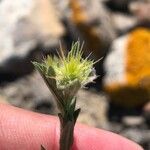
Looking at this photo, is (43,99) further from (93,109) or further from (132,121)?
(132,121)

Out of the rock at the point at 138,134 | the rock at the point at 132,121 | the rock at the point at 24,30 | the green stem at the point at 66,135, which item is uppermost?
the rock at the point at 24,30

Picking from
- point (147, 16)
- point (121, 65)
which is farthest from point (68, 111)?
point (147, 16)

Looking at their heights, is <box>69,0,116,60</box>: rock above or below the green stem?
above

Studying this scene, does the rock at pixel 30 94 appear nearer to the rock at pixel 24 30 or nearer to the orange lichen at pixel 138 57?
the rock at pixel 24 30

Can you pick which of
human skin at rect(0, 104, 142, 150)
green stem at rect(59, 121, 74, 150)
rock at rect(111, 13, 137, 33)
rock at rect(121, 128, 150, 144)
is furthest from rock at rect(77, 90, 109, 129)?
green stem at rect(59, 121, 74, 150)

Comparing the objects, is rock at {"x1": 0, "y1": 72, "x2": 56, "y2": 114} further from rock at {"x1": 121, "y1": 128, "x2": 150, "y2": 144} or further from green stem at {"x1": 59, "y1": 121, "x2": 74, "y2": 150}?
green stem at {"x1": 59, "y1": 121, "x2": 74, "y2": 150}

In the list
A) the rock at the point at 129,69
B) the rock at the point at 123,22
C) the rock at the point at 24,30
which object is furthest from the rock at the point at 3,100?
the rock at the point at 123,22

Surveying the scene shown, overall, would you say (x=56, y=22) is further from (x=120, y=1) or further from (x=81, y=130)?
(x=81, y=130)
